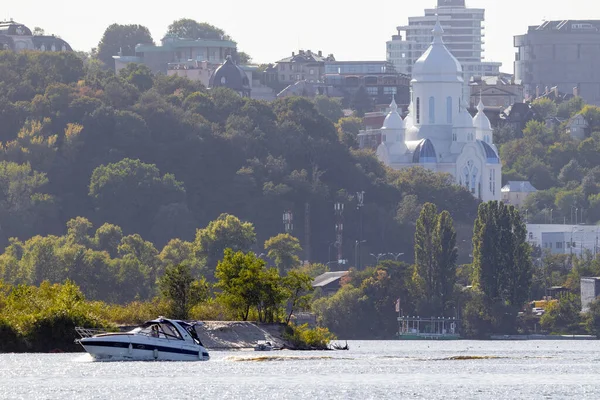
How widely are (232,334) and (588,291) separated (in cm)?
7400

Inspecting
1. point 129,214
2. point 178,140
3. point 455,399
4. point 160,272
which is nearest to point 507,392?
point 455,399

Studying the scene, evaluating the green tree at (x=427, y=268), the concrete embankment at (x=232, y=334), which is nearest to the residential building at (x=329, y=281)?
the green tree at (x=427, y=268)

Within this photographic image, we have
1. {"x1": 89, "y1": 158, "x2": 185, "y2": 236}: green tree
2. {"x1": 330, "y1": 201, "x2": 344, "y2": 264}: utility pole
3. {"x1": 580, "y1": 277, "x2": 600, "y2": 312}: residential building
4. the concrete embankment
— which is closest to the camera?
the concrete embankment

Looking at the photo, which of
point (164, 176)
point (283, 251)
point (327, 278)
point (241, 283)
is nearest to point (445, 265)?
point (283, 251)

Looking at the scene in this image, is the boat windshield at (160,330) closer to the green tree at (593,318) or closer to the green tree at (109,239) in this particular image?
the green tree at (593,318)

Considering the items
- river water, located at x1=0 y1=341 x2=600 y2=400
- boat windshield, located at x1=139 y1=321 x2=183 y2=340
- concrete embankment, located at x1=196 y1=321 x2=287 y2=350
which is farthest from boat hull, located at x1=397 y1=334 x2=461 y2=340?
boat windshield, located at x1=139 y1=321 x2=183 y2=340

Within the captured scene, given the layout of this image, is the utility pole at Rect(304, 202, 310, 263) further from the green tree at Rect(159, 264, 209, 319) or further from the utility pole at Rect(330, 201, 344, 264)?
the green tree at Rect(159, 264, 209, 319)

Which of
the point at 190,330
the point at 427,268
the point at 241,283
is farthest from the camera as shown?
the point at 427,268

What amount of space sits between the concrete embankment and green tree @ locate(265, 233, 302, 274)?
67.9m

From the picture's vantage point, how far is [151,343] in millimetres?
87812

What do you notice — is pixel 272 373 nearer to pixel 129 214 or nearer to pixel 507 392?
pixel 507 392

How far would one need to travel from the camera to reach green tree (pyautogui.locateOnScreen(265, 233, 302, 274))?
544 feet

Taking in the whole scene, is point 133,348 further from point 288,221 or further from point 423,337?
point 288,221

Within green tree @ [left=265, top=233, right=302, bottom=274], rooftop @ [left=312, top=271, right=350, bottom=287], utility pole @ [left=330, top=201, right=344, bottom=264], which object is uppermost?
utility pole @ [left=330, top=201, right=344, bottom=264]
